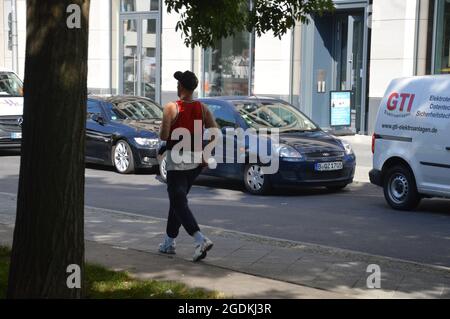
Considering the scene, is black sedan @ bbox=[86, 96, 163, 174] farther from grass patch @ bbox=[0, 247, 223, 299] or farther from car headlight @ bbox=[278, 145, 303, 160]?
grass patch @ bbox=[0, 247, 223, 299]

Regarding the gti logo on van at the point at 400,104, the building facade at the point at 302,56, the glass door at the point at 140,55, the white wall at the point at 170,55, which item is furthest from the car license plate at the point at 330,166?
the glass door at the point at 140,55

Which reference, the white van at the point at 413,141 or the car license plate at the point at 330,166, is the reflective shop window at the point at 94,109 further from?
the white van at the point at 413,141

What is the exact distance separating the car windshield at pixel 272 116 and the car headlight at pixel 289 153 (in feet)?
2.77

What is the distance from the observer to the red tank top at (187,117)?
755 centimetres

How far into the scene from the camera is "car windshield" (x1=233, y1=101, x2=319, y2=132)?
13359 mm

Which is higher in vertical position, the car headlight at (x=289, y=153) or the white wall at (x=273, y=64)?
the white wall at (x=273, y=64)

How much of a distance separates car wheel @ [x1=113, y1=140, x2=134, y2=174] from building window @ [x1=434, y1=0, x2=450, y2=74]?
28.0 feet

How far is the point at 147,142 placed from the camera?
15242 millimetres

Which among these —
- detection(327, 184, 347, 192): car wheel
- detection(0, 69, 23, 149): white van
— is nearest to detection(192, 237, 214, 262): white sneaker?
detection(327, 184, 347, 192): car wheel

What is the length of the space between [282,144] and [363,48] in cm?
948

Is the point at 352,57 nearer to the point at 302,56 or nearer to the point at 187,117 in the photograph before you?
the point at 302,56
